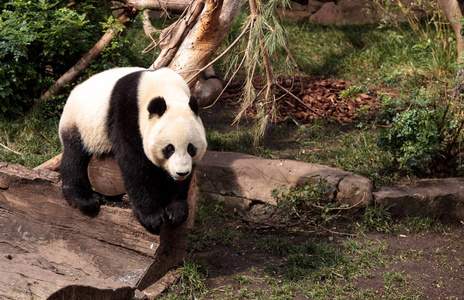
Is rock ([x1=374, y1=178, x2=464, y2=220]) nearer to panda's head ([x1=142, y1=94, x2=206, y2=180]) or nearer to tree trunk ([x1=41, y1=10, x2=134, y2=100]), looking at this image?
panda's head ([x1=142, y1=94, x2=206, y2=180])

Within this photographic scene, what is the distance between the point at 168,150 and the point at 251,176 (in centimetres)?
231

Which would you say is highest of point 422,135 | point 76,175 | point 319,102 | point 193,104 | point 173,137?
point 193,104

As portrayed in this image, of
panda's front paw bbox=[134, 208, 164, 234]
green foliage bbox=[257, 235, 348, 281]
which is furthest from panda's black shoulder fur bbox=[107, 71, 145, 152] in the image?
green foliage bbox=[257, 235, 348, 281]

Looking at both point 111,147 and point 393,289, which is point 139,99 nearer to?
point 111,147

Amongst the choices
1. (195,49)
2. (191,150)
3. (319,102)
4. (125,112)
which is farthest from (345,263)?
Result: (319,102)

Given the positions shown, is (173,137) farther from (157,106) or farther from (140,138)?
(140,138)

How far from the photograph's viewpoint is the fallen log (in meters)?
3.71

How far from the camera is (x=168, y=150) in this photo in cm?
327

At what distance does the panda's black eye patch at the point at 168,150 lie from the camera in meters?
3.25

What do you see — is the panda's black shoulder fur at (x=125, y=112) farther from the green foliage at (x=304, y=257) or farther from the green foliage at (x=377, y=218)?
the green foliage at (x=377, y=218)

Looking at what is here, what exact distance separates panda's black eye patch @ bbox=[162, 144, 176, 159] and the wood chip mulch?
12.0 feet

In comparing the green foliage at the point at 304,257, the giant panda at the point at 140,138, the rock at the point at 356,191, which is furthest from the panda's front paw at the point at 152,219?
the rock at the point at 356,191

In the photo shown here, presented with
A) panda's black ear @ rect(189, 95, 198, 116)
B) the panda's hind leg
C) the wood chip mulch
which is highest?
panda's black ear @ rect(189, 95, 198, 116)

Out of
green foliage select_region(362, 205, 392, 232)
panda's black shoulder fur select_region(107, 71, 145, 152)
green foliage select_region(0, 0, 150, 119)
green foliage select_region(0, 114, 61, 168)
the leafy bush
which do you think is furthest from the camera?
green foliage select_region(0, 0, 150, 119)
